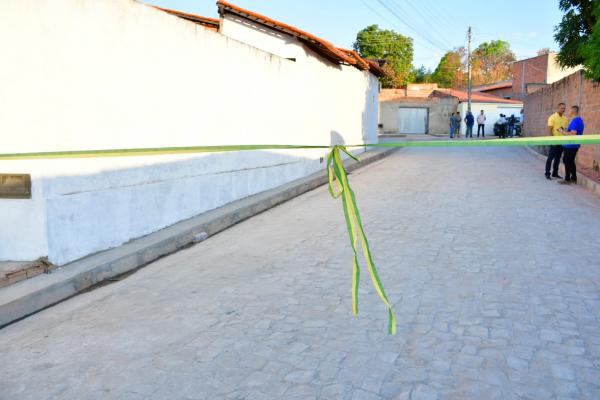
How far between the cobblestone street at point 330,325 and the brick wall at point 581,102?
6.11 meters

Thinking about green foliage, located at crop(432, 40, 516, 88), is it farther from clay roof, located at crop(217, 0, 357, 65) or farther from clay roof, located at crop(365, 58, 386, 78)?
clay roof, located at crop(217, 0, 357, 65)

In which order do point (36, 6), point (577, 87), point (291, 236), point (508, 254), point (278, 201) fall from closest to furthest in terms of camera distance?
point (36, 6)
point (508, 254)
point (291, 236)
point (278, 201)
point (577, 87)

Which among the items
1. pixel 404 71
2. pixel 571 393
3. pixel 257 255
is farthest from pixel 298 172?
pixel 404 71

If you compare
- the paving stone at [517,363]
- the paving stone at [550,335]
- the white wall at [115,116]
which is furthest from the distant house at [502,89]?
the paving stone at [517,363]

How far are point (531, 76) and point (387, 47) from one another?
1360 cm

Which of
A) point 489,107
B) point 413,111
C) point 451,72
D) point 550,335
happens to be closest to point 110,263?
point 550,335

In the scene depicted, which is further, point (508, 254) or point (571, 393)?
point (508, 254)

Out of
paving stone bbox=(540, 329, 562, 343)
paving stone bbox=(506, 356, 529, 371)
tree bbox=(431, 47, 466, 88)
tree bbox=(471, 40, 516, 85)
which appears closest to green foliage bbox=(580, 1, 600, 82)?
paving stone bbox=(540, 329, 562, 343)

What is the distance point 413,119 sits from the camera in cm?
3934

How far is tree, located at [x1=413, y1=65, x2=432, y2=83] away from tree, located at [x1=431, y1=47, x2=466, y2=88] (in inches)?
34.6

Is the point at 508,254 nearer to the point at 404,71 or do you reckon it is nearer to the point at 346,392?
the point at 346,392

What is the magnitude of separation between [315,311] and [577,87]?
42.3 feet

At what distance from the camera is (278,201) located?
8977 millimetres

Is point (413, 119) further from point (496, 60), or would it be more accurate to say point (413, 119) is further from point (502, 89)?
point (496, 60)
